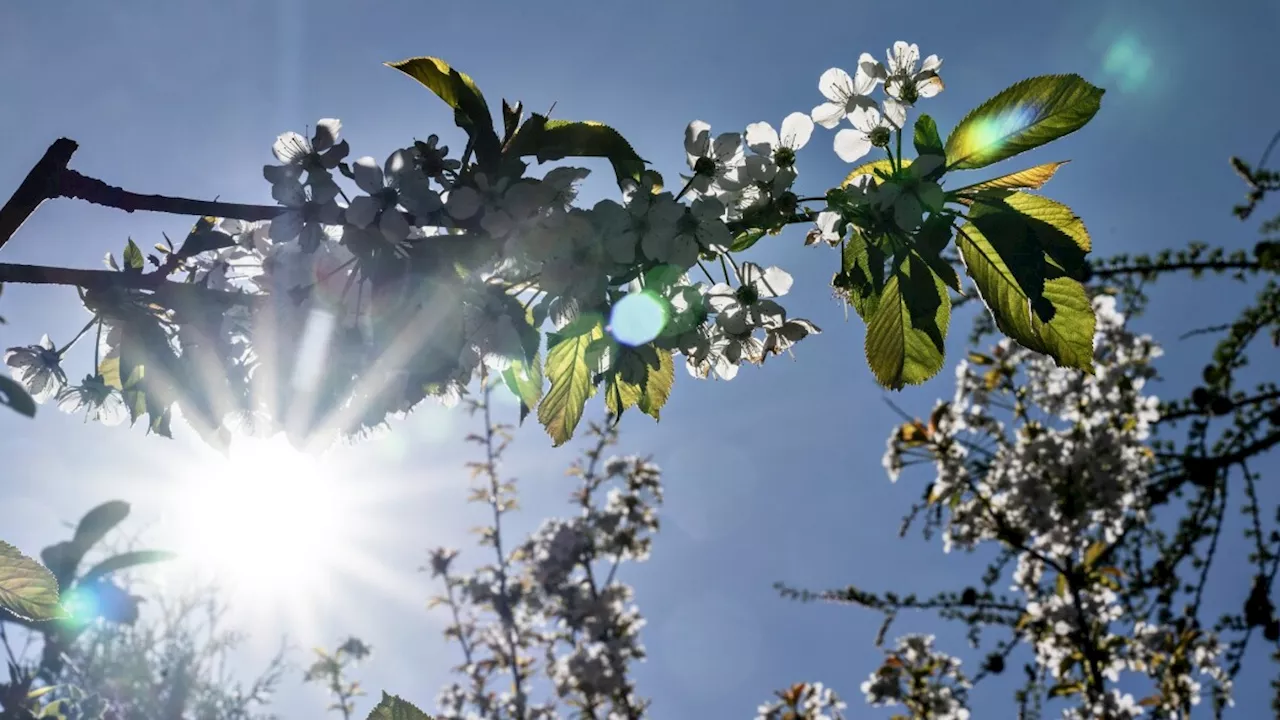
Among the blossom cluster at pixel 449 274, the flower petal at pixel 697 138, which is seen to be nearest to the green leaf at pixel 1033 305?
the blossom cluster at pixel 449 274

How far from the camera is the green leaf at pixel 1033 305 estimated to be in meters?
0.95

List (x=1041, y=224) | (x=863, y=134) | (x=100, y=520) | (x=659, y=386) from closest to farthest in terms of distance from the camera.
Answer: (x=1041, y=224) < (x=863, y=134) < (x=659, y=386) < (x=100, y=520)

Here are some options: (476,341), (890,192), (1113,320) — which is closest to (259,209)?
(476,341)

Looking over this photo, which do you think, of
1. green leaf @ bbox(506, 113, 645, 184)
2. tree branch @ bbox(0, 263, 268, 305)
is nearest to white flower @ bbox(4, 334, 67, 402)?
tree branch @ bbox(0, 263, 268, 305)

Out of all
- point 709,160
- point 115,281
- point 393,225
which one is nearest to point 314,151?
point 393,225

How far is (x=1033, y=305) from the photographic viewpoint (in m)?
0.91

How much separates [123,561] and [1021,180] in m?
2.78

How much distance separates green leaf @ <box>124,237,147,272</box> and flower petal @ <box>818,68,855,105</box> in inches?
38.7

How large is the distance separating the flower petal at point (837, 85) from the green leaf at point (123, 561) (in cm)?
250

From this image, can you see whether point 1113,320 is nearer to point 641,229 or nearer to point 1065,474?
point 1065,474

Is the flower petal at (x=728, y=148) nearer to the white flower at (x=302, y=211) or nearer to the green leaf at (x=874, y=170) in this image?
the green leaf at (x=874, y=170)

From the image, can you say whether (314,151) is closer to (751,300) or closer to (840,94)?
(751,300)

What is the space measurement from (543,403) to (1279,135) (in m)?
3.43

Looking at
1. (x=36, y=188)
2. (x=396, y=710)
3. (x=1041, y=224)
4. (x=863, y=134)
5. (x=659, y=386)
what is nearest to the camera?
(x=396, y=710)
